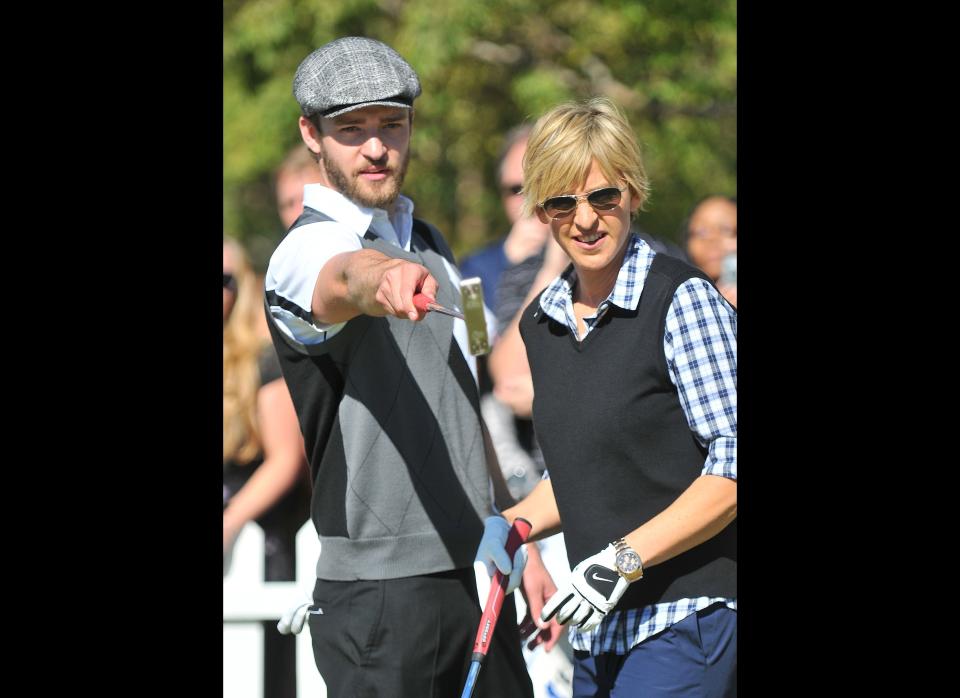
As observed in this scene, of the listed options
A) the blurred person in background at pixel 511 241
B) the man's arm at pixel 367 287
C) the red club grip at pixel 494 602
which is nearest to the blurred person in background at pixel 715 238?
the blurred person in background at pixel 511 241

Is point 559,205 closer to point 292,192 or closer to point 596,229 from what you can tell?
point 596,229

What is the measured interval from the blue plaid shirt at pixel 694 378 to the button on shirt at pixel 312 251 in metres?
0.51

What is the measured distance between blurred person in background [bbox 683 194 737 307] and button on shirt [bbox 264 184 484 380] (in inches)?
72.6

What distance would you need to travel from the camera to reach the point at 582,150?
263 centimetres

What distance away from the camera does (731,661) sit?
2.57 metres

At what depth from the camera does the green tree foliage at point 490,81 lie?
7.63m

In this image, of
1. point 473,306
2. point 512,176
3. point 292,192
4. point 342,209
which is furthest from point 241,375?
point 473,306

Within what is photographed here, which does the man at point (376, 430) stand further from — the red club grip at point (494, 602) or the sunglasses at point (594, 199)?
the sunglasses at point (594, 199)

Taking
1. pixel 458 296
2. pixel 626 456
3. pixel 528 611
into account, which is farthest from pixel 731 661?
pixel 458 296

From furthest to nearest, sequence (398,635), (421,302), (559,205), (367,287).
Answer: (398,635) → (559,205) → (367,287) → (421,302)

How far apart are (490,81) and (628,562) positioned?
21.5ft

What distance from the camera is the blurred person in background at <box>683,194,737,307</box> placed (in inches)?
177

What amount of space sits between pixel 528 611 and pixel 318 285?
1.15m
